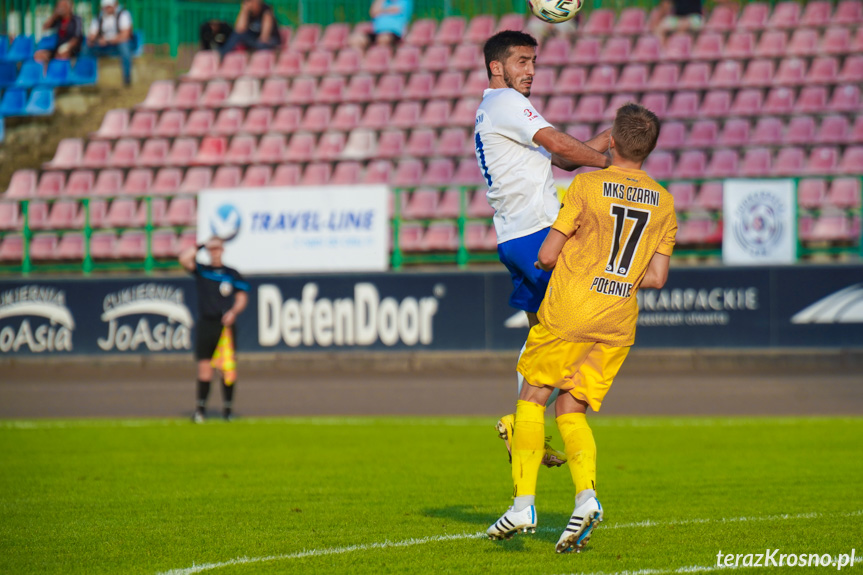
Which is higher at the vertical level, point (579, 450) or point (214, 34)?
point (214, 34)

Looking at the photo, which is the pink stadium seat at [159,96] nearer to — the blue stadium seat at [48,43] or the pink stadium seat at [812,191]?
the blue stadium seat at [48,43]

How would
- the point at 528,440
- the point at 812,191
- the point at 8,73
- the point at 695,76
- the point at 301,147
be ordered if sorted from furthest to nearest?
the point at 8,73
the point at 301,147
the point at 695,76
the point at 812,191
the point at 528,440

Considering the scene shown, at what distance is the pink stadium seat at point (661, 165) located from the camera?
2059cm

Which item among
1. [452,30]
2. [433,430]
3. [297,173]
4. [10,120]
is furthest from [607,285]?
[10,120]

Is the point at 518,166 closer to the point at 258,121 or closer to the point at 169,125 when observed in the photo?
the point at 258,121

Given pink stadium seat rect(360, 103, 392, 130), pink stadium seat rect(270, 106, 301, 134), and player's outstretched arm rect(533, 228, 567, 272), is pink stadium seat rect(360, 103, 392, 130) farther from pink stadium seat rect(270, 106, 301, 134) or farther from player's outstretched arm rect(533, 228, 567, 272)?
player's outstretched arm rect(533, 228, 567, 272)

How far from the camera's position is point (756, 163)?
20297mm

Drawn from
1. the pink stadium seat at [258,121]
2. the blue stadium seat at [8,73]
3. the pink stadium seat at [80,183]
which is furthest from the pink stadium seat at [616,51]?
the blue stadium seat at [8,73]

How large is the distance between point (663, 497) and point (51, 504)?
3819 millimetres

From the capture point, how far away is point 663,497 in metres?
7.38

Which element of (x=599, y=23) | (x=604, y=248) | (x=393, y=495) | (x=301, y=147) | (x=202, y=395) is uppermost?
(x=599, y=23)

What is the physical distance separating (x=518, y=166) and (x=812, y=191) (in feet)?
47.7

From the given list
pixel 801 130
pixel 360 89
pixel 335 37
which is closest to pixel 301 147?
pixel 360 89

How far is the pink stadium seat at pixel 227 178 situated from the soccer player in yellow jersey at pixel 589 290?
18241mm
